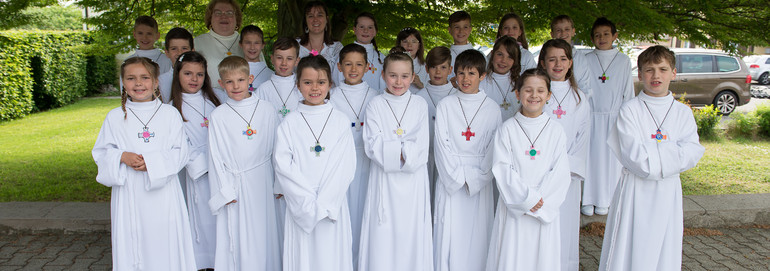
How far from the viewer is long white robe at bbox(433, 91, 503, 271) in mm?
4371

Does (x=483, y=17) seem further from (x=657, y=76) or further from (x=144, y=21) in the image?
(x=144, y=21)

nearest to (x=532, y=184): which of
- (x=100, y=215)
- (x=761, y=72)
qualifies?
(x=100, y=215)

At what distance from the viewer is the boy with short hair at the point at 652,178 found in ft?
13.5

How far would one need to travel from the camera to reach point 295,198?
13.0 ft

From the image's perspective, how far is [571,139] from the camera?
4789mm

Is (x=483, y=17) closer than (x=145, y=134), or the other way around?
(x=145, y=134)

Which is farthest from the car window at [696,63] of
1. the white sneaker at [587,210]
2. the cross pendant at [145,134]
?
the cross pendant at [145,134]

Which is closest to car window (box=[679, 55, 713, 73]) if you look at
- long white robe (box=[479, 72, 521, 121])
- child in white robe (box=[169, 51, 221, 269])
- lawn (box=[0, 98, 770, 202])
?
lawn (box=[0, 98, 770, 202])

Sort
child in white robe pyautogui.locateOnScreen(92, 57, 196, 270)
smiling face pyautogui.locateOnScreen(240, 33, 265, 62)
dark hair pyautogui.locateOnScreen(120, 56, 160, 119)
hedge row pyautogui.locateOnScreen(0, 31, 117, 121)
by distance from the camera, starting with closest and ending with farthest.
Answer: child in white robe pyautogui.locateOnScreen(92, 57, 196, 270), dark hair pyautogui.locateOnScreen(120, 56, 160, 119), smiling face pyautogui.locateOnScreen(240, 33, 265, 62), hedge row pyautogui.locateOnScreen(0, 31, 117, 121)

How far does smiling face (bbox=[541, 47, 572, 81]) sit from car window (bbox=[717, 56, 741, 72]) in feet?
43.0

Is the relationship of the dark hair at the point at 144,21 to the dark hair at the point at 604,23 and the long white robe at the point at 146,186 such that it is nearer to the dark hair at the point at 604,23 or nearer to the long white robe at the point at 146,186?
the long white robe at the point at 146,186

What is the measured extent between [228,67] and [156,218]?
124 centimetres

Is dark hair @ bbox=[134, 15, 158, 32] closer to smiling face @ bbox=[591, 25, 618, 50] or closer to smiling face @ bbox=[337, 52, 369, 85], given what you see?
smiling face @ bbox=[337, 52, 369, 85]

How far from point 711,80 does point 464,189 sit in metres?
13.7
